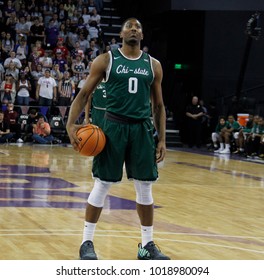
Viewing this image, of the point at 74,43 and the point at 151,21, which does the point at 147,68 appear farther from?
the point at 151,21

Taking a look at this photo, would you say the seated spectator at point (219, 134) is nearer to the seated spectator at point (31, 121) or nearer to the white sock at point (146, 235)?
the seated spectator at point (31, 121)

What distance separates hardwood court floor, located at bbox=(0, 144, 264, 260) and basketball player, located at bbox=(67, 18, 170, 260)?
51 cm

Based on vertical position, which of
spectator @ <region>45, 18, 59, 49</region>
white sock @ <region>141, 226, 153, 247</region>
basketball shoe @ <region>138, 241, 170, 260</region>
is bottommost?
basketball shoe @ <region>138, 241, 170, 260</region>

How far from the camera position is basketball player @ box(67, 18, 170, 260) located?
259 inches

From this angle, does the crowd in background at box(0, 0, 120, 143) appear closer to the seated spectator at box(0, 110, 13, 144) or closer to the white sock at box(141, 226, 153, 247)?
the seated spectator at box(0, 110, 13, 144)

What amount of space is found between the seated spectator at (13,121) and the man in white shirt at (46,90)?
993mm

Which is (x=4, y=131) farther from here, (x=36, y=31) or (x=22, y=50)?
(x=36, y=31)

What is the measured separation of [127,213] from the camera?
9.45m

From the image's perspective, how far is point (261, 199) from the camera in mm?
11672

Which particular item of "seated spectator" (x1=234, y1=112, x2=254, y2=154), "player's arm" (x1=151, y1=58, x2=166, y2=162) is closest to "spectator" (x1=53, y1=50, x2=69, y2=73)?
"seated spectator" (x1=234, y1=112, x2=254, y2=154)

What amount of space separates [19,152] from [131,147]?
507 inches

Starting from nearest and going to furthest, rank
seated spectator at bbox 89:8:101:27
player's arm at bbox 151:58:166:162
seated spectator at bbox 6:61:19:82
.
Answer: player's arm at bbox 151:58:166:162 < seated spectator at bbox 6:61:19:82 < seated spectator at bbox 89:8:101:27

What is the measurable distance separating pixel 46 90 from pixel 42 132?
1398mm

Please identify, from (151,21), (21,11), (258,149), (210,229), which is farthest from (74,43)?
(210,229)
